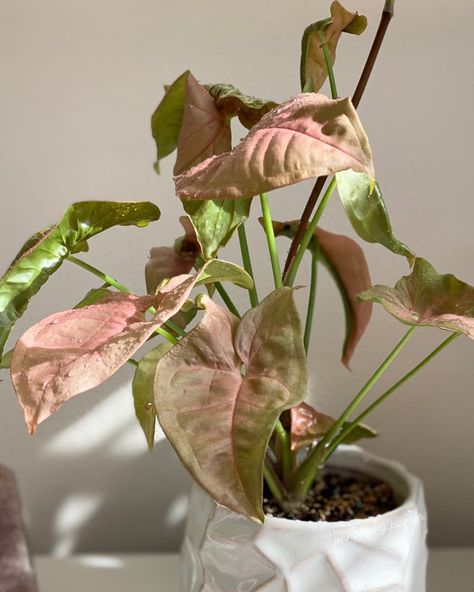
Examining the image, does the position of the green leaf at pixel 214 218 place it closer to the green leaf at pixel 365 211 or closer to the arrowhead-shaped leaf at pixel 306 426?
the green leaf at pixel 365 211

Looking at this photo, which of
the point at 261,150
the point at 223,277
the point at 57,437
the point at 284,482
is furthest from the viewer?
the point at 57,437

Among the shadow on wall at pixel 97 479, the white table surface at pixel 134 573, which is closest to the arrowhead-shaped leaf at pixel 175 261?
the shadow on wall at pixel 97 479

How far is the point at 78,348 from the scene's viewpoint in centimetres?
58

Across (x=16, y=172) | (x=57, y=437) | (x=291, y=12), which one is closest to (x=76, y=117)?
(x=16, y=172)

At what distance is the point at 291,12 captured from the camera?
3.47ft

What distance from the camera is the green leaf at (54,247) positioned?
649mm

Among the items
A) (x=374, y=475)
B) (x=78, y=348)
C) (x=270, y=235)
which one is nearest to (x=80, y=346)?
(x=78, y=348)

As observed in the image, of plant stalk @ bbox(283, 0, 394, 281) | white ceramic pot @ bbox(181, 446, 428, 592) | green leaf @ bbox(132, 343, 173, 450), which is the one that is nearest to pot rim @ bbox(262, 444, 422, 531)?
white ceramic pot @ bbox(181, 446, 428, 592)

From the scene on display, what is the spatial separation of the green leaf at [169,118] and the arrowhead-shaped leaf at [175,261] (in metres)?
0.10

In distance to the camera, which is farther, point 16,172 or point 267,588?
point 16,172

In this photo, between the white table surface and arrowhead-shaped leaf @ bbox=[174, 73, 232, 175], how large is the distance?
25.2 inches

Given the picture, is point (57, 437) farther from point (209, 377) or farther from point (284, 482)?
point (209, 377)

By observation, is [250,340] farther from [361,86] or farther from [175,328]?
[361,86]

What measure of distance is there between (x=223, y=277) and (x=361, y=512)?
1.14 feet
